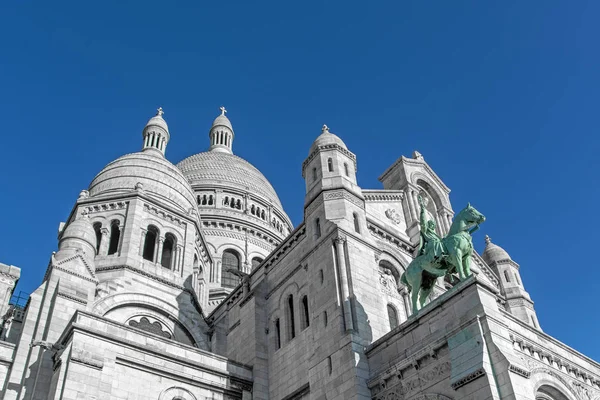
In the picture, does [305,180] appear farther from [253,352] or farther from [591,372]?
[591,372]

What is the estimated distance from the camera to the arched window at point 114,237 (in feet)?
107

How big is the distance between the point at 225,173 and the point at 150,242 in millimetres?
21597

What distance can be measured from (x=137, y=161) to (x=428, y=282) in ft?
75.5

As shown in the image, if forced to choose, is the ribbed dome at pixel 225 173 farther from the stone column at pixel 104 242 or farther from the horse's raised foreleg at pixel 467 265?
the horse's raised foreleg at pixel 467 265

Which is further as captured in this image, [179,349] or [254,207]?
[254,207]

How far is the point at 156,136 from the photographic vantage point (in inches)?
1763

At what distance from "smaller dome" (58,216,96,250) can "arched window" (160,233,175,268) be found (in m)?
5.21

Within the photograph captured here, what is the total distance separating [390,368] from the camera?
1930cm

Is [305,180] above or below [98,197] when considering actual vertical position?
below

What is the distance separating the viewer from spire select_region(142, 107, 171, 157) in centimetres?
4416

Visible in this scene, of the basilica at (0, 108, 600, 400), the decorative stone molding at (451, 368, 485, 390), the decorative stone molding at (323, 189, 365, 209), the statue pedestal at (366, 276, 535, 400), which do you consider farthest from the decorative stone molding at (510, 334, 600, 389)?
the decorative stone molding at (323, 189, 365, 209)

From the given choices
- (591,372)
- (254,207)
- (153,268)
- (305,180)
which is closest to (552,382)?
(591,372)

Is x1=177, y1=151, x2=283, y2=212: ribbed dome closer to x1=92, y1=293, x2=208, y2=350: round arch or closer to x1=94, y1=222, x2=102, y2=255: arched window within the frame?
x1=94, y1=222, x2=102, y2=255: arched window

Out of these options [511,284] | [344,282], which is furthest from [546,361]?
[511,284]
